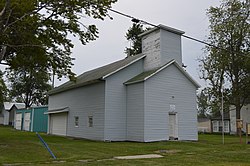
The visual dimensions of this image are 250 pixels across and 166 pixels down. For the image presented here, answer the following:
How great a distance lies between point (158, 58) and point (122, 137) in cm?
649

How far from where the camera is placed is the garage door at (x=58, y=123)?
28188 mm

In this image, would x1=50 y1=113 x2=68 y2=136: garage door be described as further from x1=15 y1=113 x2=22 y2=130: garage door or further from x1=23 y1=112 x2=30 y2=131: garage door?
x1=15 y1=113 x2=22 y2=130: garage door

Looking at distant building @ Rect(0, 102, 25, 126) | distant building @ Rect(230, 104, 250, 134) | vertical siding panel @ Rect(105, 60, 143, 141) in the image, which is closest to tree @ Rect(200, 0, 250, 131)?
distant building @ Rect(230, 104, 250, 134)

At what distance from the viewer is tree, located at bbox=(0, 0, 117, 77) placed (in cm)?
1585

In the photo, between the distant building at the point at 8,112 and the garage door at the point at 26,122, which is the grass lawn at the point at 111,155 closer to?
the garage door at the point at 26,122

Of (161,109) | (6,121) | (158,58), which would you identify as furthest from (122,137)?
(6,121)

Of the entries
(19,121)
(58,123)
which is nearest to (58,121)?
(58,123)

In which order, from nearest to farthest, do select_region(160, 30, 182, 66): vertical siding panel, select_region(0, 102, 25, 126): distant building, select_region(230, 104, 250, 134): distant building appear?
select_region(160, 30, 182, 66): vertical siding panel
select_region(230, 104, 250, 134): distant building
select_region(0, 102, 25, 126): distant building

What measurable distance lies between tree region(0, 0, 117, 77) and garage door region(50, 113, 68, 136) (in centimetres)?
880

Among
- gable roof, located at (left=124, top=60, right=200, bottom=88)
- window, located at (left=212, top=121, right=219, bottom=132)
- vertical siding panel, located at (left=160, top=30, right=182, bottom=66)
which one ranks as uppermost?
vertical siding panel, located at (left=160, top=30, right=182, bottom=66)

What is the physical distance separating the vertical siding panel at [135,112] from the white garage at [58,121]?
8018mm

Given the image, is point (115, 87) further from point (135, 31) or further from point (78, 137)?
point (135, 31)

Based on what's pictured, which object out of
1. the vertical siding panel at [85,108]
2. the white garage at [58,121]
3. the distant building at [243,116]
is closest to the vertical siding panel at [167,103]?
the vertical siding panel at [85,108]

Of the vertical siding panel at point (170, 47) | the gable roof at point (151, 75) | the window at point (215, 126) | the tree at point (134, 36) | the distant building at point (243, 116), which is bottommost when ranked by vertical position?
the window at point (215, 126)
